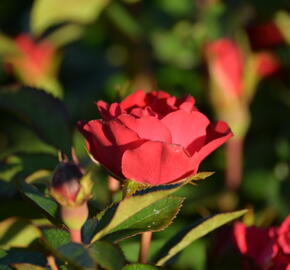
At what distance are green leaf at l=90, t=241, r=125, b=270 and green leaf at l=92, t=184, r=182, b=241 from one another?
0.01 m

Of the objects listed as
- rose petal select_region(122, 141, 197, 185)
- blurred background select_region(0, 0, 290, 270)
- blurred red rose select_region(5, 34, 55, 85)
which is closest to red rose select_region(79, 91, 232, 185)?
rose petal select_region(122, 141, 197, 185)

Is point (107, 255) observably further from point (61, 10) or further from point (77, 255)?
point (61, 10)

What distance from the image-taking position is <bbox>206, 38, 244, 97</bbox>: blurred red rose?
1.54 meters

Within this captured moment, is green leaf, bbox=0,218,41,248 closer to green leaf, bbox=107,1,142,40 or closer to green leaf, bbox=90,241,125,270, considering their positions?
green leaf, bbox=90,241,125,270

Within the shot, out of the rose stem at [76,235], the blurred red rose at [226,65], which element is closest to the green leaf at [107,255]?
the rose stem at [76,235]

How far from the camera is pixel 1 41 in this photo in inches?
62.5

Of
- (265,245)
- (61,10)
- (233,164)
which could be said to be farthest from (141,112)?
(233,164)

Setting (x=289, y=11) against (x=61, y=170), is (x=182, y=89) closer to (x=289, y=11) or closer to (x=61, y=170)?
(x=289, y=11)

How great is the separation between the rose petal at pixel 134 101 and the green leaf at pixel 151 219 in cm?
10

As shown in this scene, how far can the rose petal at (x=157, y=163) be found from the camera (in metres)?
0.67

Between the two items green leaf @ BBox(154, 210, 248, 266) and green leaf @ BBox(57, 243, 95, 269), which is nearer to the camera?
green leaf @ BBox(57, 243, 95, 269)

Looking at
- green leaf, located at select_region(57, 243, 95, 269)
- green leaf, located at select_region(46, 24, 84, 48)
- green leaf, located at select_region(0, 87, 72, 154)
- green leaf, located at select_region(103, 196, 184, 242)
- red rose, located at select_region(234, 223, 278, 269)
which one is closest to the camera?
green leaf, located at select_region(57, 243, 95, 269)

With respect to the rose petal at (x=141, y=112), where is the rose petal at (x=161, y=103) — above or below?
below

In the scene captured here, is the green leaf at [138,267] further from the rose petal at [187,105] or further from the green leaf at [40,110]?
the green leaf at [40,110]
